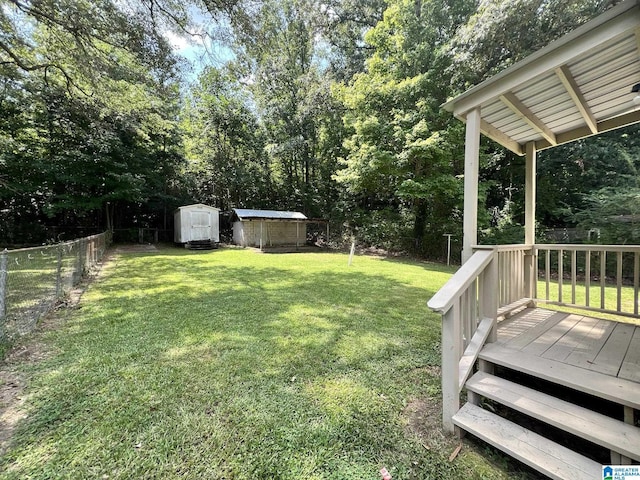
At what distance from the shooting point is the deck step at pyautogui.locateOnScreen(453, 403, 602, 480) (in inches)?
59.7

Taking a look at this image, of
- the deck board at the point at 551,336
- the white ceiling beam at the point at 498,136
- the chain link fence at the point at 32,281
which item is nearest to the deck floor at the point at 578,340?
the deck board at the point at 551,336

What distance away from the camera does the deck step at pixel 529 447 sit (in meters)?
1.52

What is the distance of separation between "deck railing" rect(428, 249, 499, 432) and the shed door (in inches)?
629

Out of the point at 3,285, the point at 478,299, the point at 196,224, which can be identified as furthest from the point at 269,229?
the point at 478,299

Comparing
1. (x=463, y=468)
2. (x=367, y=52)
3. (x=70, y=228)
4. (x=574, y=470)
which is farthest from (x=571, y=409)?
(x=70, y=228)

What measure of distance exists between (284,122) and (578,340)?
1961 centimetres

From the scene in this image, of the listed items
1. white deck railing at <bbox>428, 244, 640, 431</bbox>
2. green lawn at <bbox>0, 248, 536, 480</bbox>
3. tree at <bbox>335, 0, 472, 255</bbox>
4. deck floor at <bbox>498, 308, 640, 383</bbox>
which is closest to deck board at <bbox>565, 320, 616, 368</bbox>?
deck floor at <bbox>498, 308, 640, 383</bbox>

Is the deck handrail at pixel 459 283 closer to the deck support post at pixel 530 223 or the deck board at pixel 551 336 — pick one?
the deck board at pixel 551 336

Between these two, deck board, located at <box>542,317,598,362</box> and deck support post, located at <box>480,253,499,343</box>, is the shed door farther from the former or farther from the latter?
deck board, located at <box>542,317,598,362</box>

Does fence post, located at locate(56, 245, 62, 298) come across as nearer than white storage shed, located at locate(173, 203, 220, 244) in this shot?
Yes

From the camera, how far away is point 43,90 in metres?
11.3

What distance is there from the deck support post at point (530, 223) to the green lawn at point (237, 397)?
1343mm

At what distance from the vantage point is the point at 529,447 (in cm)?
169

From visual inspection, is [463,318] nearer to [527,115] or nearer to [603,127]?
[527,115]
